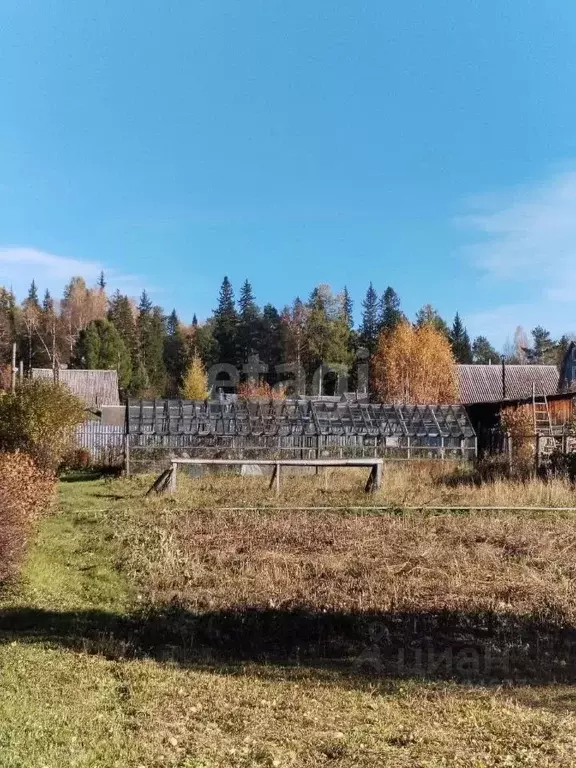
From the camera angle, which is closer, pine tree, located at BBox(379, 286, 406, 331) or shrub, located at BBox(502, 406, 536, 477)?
shrub, located at BBox(502, 406, 536, 477)

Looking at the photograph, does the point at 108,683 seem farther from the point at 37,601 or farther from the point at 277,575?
the point at 277,575

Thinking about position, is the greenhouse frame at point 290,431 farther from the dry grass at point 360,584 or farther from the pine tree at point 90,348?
the pine tree at point 90,348

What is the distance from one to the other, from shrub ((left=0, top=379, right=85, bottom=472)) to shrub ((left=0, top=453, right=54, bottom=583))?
6.37 m

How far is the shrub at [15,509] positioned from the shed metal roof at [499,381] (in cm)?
4382

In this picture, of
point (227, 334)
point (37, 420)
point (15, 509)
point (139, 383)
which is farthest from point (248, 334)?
point (15, 509)

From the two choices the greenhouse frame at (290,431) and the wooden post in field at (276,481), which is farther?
the greenhouse frame at (290,431)

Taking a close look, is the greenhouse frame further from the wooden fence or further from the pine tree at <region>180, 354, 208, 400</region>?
the pine tree at <region>180, 354, 208, 400</region>

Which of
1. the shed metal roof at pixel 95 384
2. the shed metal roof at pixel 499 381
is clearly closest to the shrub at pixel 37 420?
the shed metal roof at pixel 95 384

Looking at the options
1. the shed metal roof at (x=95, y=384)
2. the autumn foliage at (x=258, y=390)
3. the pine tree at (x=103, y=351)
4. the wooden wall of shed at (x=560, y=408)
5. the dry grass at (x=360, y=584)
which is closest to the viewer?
the dry grass at (x=360, y=584)

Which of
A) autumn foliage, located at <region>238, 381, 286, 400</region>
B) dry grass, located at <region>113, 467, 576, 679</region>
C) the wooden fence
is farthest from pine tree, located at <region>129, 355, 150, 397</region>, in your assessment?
dry grass, located at <region>113, 467, 576, 679</region>

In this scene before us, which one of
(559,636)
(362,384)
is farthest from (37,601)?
(362,384)

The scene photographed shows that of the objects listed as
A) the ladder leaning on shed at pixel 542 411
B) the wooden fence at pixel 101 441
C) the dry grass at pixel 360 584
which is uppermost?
the ladder leaning on shed at pixel 542 411

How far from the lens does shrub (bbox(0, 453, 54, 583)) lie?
1016cm

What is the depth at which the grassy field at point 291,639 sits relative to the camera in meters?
5.25
